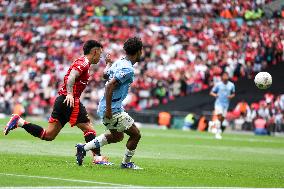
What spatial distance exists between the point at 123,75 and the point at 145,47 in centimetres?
2864

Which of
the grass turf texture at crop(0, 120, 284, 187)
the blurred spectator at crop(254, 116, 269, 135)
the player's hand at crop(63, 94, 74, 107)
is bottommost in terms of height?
the grass turf texture at crop(0, 120, 284, 187)

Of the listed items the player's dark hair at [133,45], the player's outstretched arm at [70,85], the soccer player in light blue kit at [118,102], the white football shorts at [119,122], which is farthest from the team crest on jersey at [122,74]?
the player's outstretched arm at [70,85]

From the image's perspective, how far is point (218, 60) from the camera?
40.9m

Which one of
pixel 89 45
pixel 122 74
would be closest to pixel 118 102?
pixel 122 74

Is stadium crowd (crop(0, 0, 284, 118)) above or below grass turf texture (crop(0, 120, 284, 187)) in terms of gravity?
above

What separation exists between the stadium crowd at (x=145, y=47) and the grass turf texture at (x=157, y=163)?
13.4 metres

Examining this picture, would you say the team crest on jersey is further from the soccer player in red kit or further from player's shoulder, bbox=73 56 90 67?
player's shoulder, bbox=73 56 90 67

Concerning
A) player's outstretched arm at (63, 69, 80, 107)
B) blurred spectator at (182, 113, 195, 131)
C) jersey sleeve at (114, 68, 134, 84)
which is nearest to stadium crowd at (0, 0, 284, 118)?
blurred spectator at (182, 113, 195, 131)

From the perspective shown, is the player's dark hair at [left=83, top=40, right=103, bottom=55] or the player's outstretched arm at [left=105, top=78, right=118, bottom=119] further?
the player's dark hair at [left=83, top=40, right=103, bottom=55]

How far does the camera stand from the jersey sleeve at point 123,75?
1498cm

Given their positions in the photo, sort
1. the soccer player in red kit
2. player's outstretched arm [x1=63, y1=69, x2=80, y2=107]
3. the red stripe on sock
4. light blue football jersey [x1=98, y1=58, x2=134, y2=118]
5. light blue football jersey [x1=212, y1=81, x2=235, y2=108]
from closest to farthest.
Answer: light blue football jersey [x1=98, y1=58, x2=134, y2=118], player's outstretched arm [x1=63, y1=69, x2=80, y2=107], the soccer player in red kit, the red stripe on sock, light blue football jersey [x1=212, y1=81, x2=235, y2=108]

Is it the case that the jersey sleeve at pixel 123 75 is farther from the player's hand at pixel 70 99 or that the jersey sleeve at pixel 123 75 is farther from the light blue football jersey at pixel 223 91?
the light blue football jersey at pixel 223 91

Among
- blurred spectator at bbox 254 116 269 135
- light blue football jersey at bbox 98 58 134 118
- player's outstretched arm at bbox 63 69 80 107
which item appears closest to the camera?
light blue football jersey at bbox 98 58 134 118

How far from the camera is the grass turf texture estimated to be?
44.5 ft
